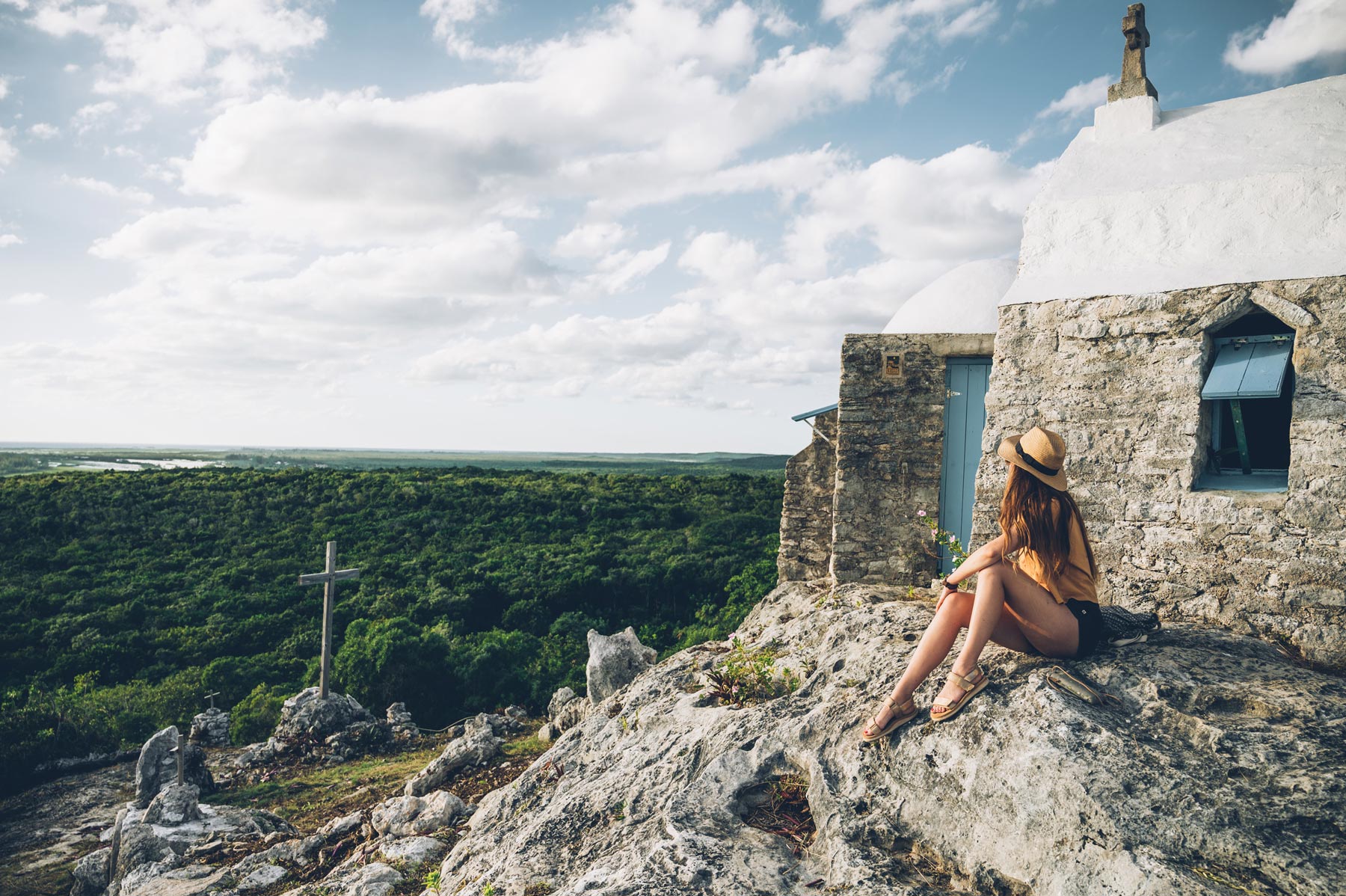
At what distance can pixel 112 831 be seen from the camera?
696 cm

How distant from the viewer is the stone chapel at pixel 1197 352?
413 cm

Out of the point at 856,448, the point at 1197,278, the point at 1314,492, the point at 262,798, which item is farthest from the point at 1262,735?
the point at 262,798

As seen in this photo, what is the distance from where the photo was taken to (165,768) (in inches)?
312

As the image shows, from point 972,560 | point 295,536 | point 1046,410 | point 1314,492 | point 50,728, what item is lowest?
point 50,728

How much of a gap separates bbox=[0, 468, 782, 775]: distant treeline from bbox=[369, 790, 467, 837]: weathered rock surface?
5791 mm

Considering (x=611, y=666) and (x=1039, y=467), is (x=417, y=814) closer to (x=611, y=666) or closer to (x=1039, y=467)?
(x=611, y=666)

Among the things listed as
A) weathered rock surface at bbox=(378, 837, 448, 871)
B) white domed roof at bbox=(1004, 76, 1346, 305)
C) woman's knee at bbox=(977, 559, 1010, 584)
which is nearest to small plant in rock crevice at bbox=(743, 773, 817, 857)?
woman's knee at bbox=(977, 559, 1010, 584)

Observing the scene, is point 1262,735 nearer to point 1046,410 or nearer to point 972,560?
point 972,560

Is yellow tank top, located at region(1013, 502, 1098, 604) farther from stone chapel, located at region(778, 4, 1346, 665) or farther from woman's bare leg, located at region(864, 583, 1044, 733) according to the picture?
stone chapel, located at region(778, 4, 1346, 665)

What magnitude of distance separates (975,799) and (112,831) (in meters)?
7.98

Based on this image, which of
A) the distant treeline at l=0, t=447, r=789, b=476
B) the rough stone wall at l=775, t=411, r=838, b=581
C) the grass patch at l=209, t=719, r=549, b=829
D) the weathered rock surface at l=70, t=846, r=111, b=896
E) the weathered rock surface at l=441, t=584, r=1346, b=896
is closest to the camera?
the weathered rock surface at l=441, t=584, r=1346, b=896

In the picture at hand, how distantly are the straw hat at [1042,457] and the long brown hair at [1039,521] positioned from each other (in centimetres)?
4

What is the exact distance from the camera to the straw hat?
3.54m

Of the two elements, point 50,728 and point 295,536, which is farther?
point 295,536
